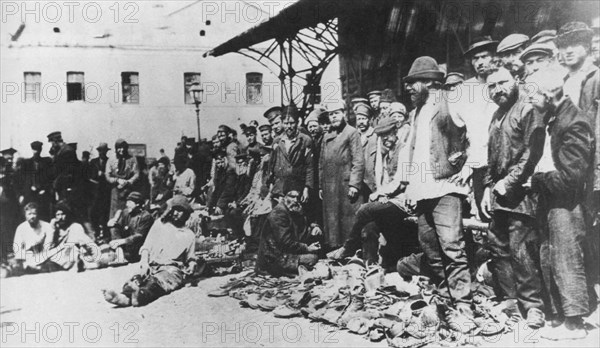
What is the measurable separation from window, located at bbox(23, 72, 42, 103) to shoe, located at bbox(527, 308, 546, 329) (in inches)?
206

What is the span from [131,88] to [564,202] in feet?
14.1

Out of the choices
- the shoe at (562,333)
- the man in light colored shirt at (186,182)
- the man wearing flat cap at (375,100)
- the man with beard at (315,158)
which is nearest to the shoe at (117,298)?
the man in light colored shirt at (186,182)

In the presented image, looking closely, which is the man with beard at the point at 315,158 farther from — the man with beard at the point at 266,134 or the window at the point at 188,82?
the window at the point at 188,82

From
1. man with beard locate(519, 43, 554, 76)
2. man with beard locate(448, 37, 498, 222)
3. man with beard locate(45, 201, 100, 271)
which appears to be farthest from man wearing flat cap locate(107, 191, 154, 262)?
man with beard locate(519, 43, 554, 76)

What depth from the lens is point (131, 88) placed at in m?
6.05

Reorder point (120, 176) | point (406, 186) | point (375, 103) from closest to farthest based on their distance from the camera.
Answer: point (406, 186) → point (375, 103) → point (120, 176)

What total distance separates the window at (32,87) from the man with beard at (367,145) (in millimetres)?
3270

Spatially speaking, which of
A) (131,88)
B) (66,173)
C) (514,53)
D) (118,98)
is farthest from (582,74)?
(66,173)

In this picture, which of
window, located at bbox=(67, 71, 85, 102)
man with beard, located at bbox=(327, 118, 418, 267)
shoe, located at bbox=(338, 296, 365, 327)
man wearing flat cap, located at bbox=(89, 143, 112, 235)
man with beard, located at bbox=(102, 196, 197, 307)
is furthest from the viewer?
man wearing flat cap, located at bbox=(89, 143, 112, 235)

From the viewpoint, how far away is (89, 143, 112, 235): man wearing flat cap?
622 centimetres

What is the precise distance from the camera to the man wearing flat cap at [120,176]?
243 inches

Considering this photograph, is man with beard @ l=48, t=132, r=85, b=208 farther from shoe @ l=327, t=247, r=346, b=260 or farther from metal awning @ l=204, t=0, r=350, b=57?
shoe @ l=327, t=247, r=346, b=260

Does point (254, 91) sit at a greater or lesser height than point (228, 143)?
greater

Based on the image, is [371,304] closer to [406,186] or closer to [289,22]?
[406,186]
